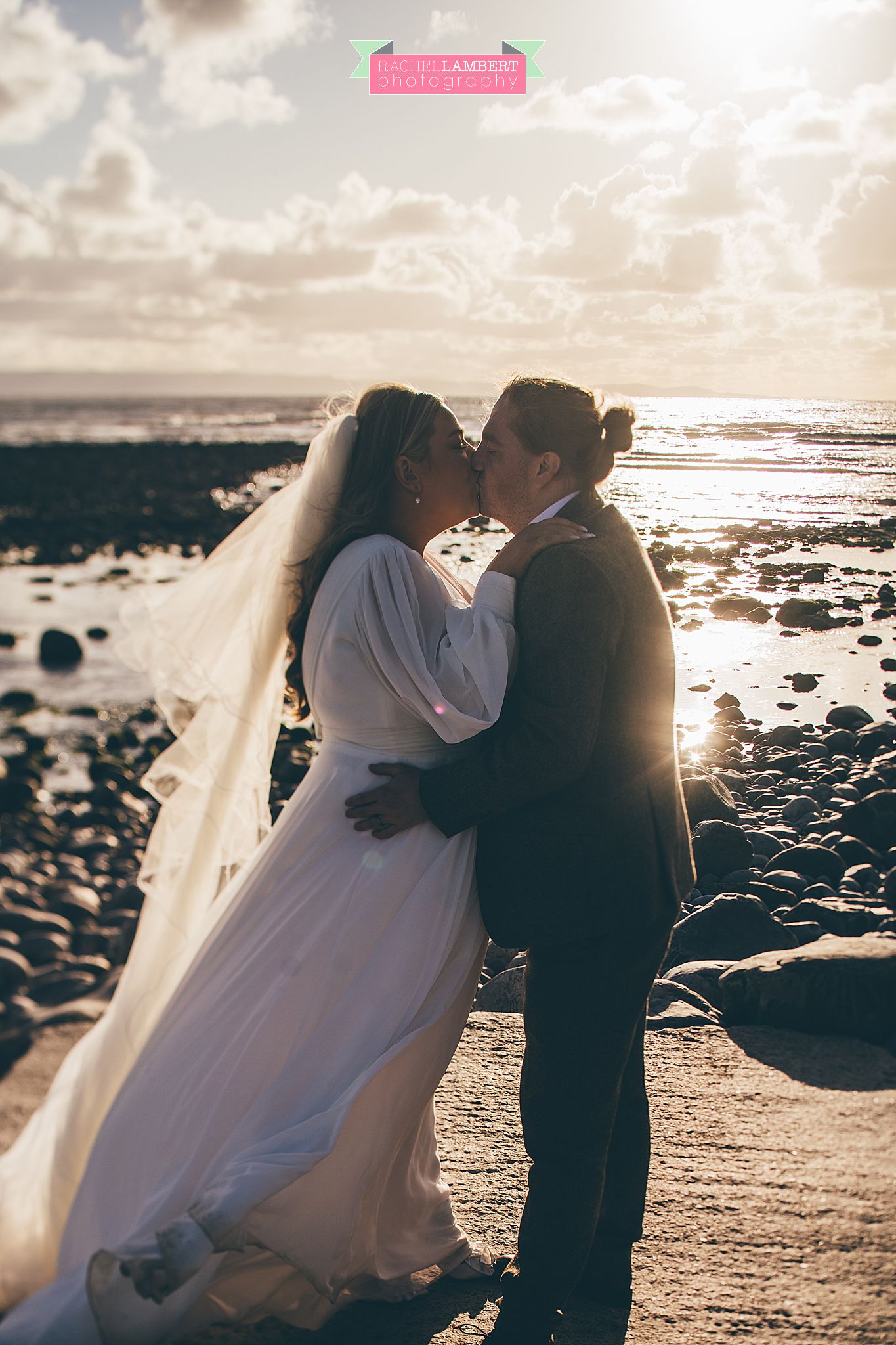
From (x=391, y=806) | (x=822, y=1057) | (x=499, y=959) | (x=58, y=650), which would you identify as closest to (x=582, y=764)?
(x=391, y=806)

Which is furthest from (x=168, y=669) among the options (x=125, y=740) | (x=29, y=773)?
(x=125, y=740)

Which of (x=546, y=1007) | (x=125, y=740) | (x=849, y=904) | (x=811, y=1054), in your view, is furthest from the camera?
(x=125, y=740)

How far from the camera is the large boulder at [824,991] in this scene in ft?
12.5

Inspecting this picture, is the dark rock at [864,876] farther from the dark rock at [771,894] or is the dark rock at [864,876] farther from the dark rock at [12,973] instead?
the dark rock at [12,973]

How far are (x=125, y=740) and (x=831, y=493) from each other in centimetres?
623

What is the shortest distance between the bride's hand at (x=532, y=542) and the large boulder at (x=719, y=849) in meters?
3.28

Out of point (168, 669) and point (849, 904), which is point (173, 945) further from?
point (849, 904)

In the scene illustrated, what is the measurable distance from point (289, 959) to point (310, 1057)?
23cm

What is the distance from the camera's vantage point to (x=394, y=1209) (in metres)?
2.61

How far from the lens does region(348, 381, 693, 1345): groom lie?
2.34m

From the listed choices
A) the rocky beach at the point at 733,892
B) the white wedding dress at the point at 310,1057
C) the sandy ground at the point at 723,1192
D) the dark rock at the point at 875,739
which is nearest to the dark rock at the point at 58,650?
the rocky beach at the point at 733,892

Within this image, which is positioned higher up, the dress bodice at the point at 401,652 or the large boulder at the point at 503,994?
the dress bodice at the point at 401,652

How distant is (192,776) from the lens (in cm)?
298

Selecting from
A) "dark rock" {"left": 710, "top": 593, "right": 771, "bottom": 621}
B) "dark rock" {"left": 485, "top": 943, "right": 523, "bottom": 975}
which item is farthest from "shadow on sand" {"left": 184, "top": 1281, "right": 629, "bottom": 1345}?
"dark rock" {"left": 710, "top": 593, "right": 771, "bottom": 621}
